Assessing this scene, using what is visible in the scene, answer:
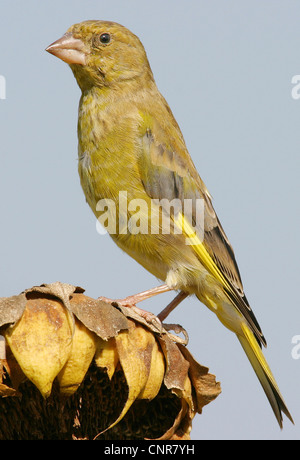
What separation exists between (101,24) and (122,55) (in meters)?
0.27

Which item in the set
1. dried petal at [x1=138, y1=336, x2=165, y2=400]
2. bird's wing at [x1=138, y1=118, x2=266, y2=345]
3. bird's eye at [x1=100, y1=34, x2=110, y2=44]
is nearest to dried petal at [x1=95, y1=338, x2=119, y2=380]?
dried petal at [x1=138, y1=336, x2=165, y2=400]

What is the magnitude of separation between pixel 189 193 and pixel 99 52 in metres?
1.21

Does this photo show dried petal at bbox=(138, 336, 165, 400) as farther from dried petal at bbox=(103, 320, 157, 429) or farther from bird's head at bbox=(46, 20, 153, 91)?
bird's head at bbox=(46, 20, 153, 91)

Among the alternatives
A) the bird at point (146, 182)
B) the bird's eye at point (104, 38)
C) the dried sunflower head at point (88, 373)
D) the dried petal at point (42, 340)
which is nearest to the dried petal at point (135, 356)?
the dried sunflower head at point (88, 373)

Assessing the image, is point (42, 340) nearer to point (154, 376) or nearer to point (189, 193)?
point (154, 376)

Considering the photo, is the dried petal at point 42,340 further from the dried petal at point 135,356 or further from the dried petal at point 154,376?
the dried petal at point 154,376

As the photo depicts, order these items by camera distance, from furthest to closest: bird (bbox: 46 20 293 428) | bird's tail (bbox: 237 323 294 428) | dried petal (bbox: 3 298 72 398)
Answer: bird (bbox: 46 20 293 428), bird's tail (bbox: 237 323 294 428), dried petal (bbox: 3 298 72 398)

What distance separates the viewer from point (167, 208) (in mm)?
4738

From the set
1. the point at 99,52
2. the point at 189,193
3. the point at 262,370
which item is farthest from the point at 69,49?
the point at 262,370

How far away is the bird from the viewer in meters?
4.54

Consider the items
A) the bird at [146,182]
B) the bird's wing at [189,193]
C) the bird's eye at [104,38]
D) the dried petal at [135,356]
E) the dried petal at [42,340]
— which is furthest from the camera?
the bird's eye at [104,38]

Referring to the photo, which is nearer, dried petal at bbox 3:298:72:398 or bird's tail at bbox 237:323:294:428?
dried petal at bbox 3:298:72:398

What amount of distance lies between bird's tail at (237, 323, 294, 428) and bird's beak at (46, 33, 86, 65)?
2.20 meters

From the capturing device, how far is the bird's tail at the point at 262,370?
170 inches
